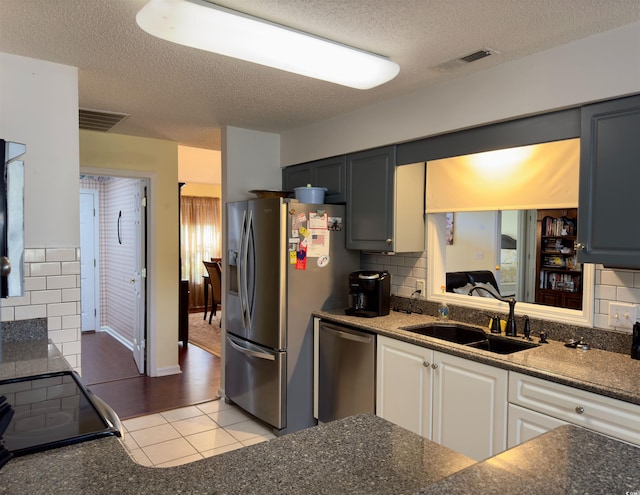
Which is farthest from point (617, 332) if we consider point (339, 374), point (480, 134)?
point (339, 374)

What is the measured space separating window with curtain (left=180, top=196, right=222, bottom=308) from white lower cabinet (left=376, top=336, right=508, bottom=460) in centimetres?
599

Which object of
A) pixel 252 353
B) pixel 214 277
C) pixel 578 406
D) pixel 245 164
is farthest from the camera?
pixel 214 277

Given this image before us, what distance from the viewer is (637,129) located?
1987mm

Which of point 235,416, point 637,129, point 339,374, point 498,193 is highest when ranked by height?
point 637,129

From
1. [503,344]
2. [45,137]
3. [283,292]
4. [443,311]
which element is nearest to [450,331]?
[443,311]

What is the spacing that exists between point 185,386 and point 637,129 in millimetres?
3973

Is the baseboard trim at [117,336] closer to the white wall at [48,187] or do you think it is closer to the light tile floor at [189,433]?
the light tile floor at [189,433]

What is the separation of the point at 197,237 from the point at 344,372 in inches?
234

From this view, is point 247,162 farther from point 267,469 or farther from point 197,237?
point 197,237

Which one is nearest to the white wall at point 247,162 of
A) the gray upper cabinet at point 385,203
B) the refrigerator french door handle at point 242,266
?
the refrigerator french door handle at point 242,266

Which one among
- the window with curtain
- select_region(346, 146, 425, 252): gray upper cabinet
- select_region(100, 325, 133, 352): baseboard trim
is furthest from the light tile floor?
the window with curtain

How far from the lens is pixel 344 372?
3135 millimetres

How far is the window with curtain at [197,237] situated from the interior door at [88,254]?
76.3 inches

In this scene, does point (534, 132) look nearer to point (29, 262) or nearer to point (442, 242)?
point (442, 242)
